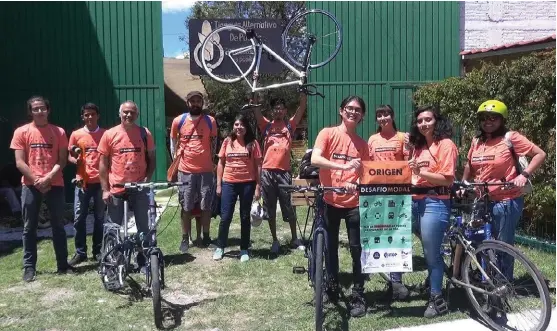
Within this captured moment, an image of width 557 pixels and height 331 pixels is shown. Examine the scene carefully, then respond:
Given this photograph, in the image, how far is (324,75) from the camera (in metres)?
11.7

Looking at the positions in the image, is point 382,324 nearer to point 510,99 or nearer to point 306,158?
point 306,158

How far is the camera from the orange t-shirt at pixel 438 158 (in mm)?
4277

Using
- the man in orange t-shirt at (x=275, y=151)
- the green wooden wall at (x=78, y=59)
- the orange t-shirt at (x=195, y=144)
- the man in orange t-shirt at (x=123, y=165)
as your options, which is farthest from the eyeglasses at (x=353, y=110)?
the green wooden wall at (x=78, y=59)

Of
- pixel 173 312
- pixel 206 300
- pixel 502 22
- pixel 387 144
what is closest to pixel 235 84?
pixel 502 22

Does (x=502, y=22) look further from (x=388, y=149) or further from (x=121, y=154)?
(x=121, y=154)

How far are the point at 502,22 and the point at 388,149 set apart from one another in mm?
8385

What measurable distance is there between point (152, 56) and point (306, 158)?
679 centimetres

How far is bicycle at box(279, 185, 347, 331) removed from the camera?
4.08m

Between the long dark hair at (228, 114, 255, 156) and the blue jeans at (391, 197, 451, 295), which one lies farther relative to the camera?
the long dark hair at (228, 114, 255, 156)

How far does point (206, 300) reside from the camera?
5121 mm

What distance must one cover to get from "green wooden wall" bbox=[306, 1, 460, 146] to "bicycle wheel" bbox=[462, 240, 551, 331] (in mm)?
7586

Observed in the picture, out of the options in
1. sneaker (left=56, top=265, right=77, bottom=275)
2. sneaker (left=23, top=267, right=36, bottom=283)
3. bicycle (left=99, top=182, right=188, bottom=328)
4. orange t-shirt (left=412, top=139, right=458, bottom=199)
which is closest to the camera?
orange t-shirt (left=412, top=139, right=458, bottom=199)

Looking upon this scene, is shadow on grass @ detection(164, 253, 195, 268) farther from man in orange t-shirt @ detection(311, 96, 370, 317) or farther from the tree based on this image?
the tree

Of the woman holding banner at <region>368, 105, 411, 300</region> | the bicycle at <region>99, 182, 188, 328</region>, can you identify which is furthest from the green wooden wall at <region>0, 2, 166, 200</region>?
the woman holding banner at <region>368, 105, 411, 300</region>
